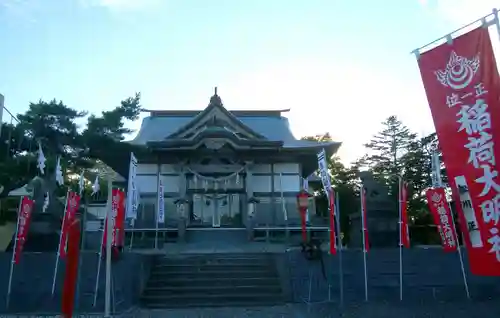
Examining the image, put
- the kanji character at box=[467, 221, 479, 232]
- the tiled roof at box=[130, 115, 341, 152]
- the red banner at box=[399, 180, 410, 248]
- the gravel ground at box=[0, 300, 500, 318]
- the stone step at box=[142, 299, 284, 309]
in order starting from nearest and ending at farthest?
the kanji character at box=[467, 221, 479, 232] → the gravel ground at box=[0, 300, 500, 318] → the stone step at box=[142, 299, 284, 309] → the red banner at box=[399, 180, 410, 248] → the tiled roof at box=[130, 115, 341, 152]

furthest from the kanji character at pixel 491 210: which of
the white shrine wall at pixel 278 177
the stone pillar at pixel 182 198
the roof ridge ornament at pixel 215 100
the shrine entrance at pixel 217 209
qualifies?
the roof ridge ornament at pixel 215 100

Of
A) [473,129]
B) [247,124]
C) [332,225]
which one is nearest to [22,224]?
[332,225]

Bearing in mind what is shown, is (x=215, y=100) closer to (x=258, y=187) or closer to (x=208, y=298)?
(x=258, y=187)

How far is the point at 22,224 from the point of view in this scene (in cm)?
1156

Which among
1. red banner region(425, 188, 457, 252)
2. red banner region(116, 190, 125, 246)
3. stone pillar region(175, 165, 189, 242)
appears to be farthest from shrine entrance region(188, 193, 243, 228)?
red banner region(425, 188, 457, 252)

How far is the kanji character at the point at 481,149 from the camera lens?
625 cm

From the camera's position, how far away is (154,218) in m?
21.2

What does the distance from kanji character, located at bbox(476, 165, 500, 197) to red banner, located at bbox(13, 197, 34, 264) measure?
10.7 meters

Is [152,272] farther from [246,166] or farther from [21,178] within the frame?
Answer: [246,166]

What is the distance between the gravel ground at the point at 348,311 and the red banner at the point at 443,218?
180 cm

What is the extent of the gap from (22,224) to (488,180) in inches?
427

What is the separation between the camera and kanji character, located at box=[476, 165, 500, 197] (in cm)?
617

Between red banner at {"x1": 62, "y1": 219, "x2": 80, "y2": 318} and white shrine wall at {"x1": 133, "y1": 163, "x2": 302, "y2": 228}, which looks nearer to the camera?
red banner at {"x1": 62, "y1": 219, "x2": 80, "y2": 318}

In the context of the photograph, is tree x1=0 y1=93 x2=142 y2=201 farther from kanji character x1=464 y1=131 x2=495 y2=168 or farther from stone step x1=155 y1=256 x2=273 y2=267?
kanji character x1=464 y1=131 x2=495 y2=168
